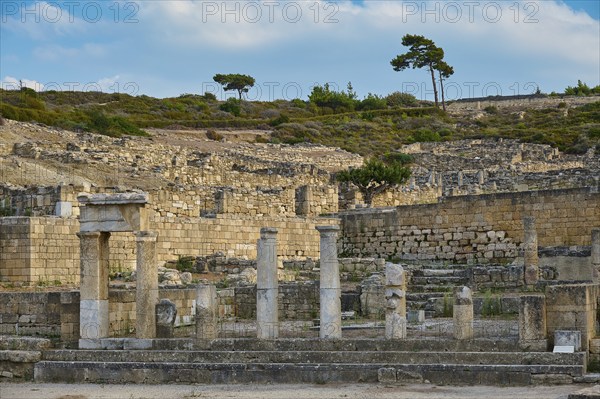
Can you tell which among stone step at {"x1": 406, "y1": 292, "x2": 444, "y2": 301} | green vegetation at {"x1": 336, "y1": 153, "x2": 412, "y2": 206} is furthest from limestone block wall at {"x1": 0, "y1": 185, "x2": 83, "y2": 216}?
green vegetation at {"x1": 336, "y1": 153, "x2": 412, "y2": 206}

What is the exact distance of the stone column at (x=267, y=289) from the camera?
53.7 feet

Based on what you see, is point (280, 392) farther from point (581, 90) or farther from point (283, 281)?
point (581, 90)

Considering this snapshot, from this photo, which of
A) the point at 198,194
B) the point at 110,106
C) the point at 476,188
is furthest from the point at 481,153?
the point at 198,194

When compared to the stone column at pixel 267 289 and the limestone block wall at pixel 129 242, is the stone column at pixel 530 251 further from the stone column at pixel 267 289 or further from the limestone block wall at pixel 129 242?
the limestone block wall at pixel 129 242

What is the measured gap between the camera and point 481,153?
203ft

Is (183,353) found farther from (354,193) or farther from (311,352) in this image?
(354,193)

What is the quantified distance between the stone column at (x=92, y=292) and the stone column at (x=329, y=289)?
382 centimetres

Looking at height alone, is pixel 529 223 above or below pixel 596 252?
above

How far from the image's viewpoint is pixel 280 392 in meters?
14.2

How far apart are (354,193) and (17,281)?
17458 mm

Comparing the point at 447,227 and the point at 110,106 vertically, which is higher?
the point at 110,106

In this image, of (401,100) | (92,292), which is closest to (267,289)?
(92,292)

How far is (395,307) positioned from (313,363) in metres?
1.54

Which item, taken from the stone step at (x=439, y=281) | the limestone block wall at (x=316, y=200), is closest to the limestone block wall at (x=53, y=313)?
the stone step at (x=439, y=281)
